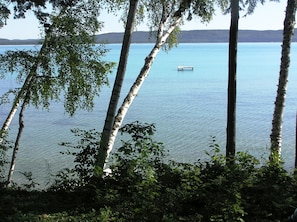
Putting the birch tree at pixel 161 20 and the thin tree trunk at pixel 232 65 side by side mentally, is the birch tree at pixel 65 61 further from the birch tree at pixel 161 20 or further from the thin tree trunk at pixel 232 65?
the thin tree trunk at pixel 232 65

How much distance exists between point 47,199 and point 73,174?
0.99 meters

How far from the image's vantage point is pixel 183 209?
4613mm

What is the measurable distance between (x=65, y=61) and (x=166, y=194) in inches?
231

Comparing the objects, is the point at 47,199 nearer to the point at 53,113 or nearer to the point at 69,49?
the point at 69,49

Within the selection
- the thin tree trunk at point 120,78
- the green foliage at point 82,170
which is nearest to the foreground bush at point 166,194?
the green foliage at point 82,170

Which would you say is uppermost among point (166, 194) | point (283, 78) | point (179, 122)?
point (283, 78)

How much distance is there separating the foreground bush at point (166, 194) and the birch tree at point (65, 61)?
159 inches

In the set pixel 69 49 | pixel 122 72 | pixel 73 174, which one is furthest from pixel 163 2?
pixel 73 174

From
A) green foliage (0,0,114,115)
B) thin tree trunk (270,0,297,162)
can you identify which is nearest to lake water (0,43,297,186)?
thin tree trunk (270,0,297,162)

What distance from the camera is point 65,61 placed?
32.1 feet

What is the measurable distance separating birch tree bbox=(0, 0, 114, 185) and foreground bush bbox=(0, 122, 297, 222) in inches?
159

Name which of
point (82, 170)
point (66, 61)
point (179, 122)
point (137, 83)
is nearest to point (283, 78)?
point (137, 83)

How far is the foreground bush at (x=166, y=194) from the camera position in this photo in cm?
438

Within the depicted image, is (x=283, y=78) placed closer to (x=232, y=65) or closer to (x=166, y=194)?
(x=232, y=65)
